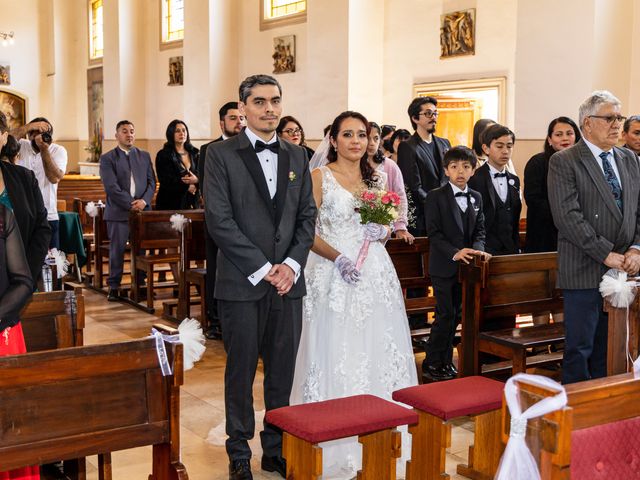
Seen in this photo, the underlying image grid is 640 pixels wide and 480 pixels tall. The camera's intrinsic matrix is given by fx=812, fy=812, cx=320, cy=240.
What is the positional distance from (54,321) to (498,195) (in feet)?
10.6

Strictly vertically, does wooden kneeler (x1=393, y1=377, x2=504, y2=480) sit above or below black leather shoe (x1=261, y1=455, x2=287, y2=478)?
above

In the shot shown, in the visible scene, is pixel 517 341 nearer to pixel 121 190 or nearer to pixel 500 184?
pixel 500 184

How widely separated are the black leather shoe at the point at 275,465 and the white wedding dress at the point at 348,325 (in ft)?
1.13

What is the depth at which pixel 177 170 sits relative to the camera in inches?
331

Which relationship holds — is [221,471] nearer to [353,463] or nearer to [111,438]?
[353,463]

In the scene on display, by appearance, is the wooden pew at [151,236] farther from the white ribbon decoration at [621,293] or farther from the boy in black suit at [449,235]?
the white ribbon decoration at [621,293]

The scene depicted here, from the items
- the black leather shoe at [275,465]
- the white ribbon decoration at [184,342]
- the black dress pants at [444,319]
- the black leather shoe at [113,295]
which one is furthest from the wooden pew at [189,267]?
the white ribbon decoration at [184,342]

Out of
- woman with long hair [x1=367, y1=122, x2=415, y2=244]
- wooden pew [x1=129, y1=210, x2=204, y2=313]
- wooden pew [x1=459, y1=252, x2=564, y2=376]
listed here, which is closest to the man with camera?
wooden pew [x1=129, y1=210, x2=204, y2=313]

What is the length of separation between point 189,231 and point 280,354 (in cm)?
389

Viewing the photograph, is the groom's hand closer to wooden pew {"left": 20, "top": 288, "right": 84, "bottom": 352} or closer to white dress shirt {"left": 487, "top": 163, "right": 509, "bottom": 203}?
wooden pew {"left": 20, "top": 288, "right": 84, "bottom": 352}

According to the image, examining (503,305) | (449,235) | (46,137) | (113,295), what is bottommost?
→ (113,295)

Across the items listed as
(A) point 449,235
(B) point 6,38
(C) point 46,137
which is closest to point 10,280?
(A) point 449,235

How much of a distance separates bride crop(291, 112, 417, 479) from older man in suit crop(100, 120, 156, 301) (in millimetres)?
4622

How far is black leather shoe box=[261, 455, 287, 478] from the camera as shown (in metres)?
3.84
